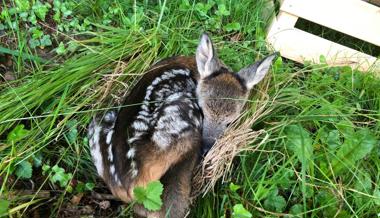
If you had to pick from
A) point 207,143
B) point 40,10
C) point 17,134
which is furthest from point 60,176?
point 40,10

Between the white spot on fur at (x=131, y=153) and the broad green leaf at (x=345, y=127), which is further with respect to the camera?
the broad green leaf at (x=345, y=127)

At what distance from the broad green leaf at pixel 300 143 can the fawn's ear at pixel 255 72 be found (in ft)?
1.32

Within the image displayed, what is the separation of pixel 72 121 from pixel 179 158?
86cm

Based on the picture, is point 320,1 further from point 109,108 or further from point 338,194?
point 109,108

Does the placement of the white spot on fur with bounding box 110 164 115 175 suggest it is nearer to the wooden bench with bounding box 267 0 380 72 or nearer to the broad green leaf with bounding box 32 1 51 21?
the broad green leaf with bounding box 32 1 51 21

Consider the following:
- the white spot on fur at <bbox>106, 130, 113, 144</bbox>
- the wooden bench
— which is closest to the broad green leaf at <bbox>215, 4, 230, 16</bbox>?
the wooden bench

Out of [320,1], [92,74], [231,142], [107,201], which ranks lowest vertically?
[107,201]

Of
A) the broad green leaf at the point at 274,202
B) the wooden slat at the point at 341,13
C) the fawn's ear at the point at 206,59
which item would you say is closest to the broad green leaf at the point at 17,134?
the fawn's ear at the point at 206,59

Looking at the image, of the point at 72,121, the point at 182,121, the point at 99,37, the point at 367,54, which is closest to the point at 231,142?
the point at 182,121

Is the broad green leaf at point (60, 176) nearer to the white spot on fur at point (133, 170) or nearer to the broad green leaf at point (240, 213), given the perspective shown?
the white spot on fur at point (133, 170)

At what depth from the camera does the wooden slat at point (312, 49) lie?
3.96 m

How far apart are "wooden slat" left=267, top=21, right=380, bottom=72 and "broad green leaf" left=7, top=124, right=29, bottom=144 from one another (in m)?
1.99

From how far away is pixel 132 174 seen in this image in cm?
273

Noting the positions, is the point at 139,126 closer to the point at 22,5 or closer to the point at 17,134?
the point at 17,134
